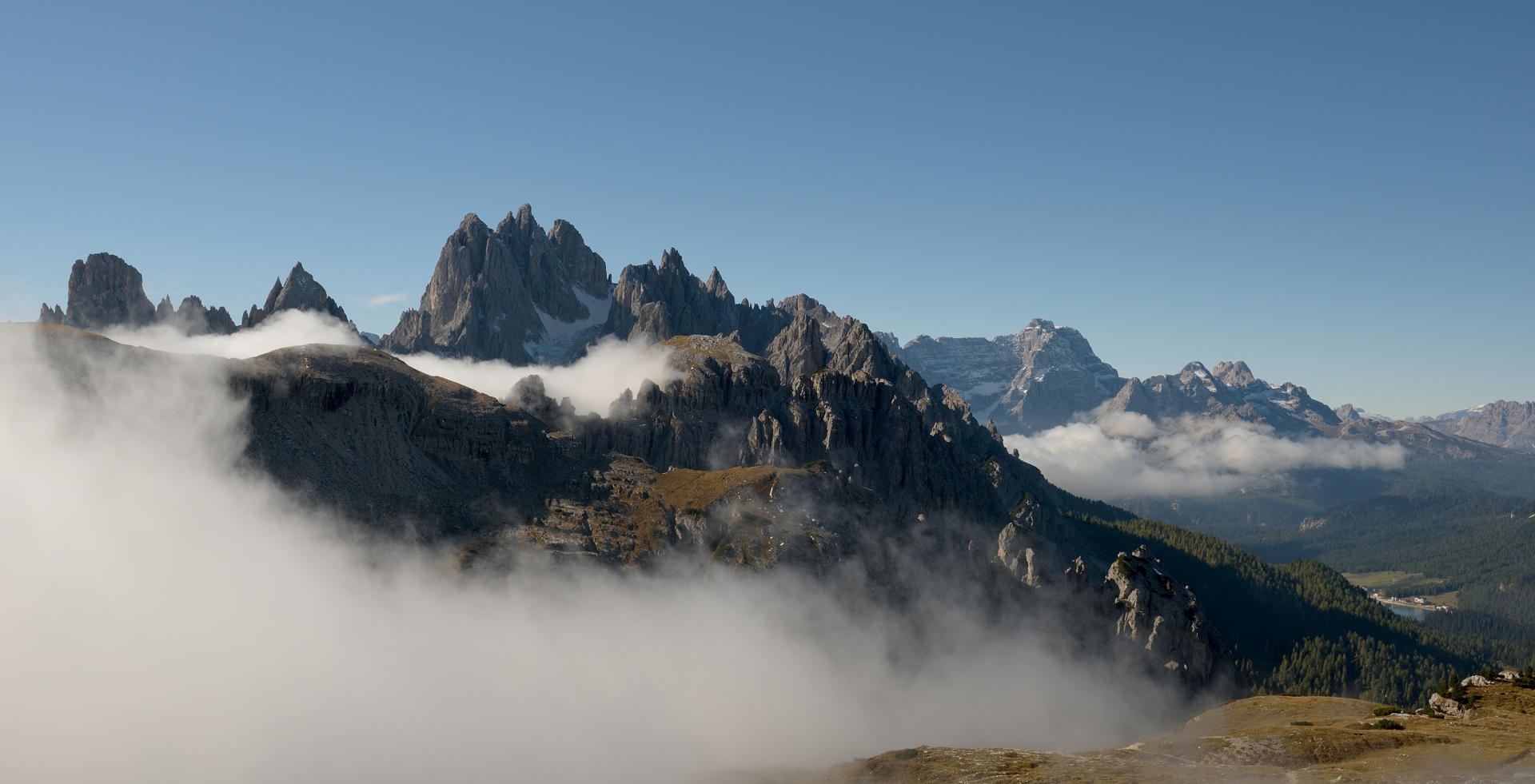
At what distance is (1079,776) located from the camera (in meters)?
112

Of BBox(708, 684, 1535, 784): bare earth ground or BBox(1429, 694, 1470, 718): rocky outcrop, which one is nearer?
BBox(708, 684, 1535, 784): bare earth ground

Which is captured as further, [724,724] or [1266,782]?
[724,724]

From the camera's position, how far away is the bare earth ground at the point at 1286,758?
97.6m

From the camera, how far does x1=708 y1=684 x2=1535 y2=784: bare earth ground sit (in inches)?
3844

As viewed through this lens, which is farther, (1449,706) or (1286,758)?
(1449,706)

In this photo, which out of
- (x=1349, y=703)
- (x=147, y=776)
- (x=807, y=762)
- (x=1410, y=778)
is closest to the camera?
(x=1410, y=778)

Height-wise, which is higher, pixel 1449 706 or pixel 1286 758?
pixel 1449 706

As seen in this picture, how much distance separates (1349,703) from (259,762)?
202m

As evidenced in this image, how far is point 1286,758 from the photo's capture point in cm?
10862

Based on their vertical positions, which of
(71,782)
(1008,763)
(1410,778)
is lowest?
(71,782)

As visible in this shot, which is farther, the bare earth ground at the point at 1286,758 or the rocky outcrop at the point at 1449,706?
the rocky outcrop at the point at 1449,706

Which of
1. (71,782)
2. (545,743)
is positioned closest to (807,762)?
(545,743)

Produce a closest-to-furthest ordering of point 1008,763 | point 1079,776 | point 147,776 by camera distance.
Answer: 1. point 1079,776
2. point 1008,763
3. point 147,776

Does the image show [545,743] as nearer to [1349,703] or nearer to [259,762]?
[259,762]
